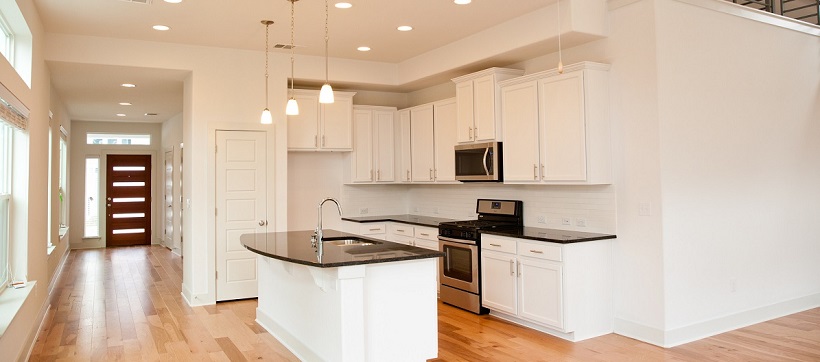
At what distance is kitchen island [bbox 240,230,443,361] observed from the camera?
3596 mm

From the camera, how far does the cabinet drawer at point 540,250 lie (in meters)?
4.73

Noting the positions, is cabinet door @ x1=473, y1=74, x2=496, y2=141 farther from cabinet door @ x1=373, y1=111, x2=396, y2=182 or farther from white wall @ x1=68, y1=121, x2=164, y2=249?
white wall @ x1=68, y1=121, x2=164, y2=249

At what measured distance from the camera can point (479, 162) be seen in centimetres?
600

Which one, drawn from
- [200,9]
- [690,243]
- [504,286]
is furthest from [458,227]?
[200,9]

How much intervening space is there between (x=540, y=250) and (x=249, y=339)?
2.63m

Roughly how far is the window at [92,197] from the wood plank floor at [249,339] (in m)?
6.30

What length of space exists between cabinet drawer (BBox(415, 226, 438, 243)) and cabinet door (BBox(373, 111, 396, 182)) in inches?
47.3

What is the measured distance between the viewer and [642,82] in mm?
4688

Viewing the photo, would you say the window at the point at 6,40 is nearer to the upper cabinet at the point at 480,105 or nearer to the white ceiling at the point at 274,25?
the white ceiling at the point at 274,25

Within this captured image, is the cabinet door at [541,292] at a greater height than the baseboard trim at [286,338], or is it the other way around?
the cabinet door at [541,292]

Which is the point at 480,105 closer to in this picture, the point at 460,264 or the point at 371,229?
the point at 460,264

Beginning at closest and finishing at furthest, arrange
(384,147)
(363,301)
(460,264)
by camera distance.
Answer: (363,301) < (460,264) < (384,147)

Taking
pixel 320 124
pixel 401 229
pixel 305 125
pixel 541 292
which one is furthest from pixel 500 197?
pixel 305 125

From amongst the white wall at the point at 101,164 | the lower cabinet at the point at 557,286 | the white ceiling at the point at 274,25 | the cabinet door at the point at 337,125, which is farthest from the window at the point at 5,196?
the white wall at the point at 101,164
